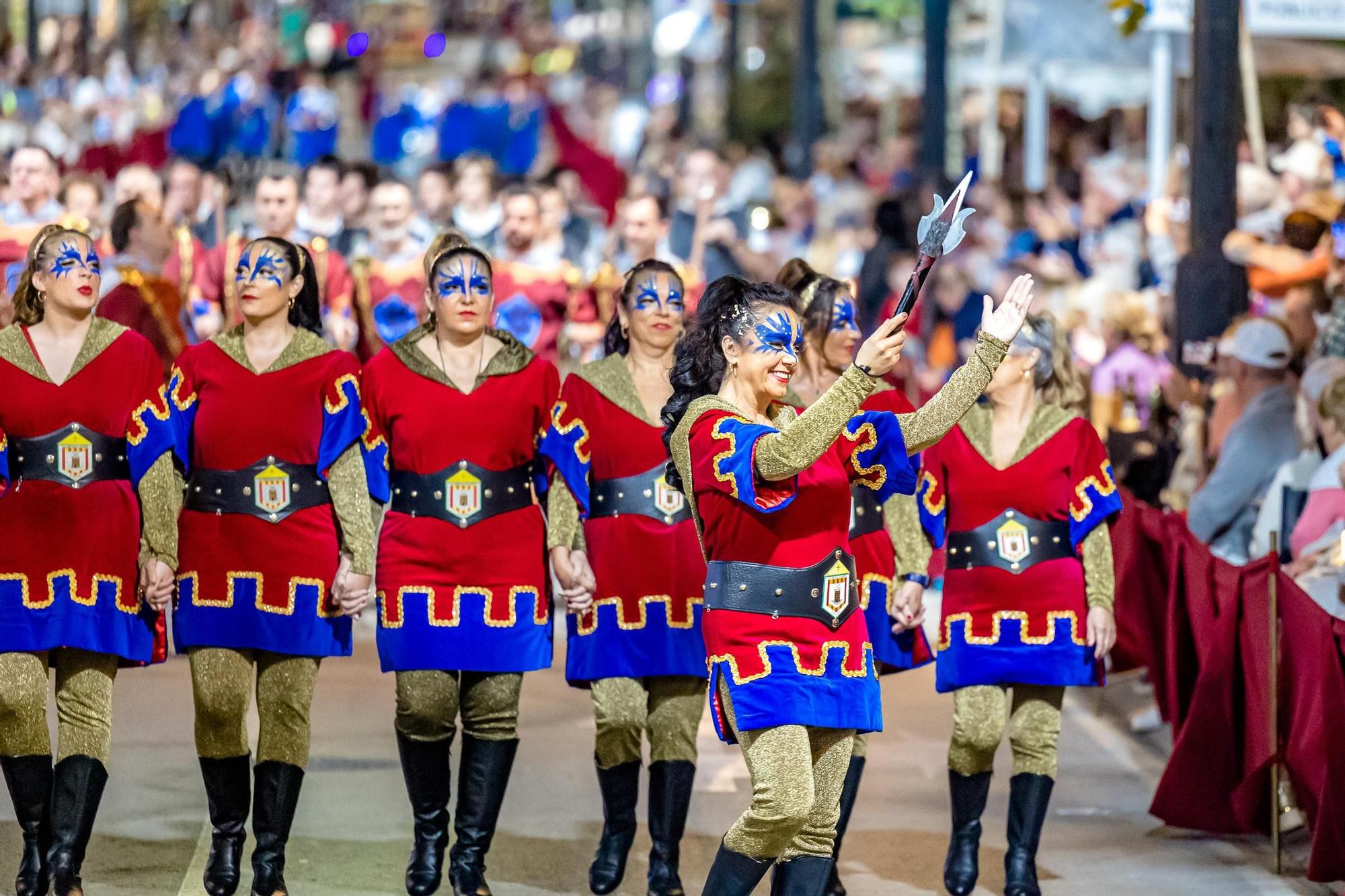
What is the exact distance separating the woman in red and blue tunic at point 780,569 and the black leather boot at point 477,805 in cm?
142

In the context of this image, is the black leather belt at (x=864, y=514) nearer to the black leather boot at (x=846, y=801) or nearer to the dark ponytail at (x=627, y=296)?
the black leather boot at (x=846, y=801)

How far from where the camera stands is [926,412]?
628 cm

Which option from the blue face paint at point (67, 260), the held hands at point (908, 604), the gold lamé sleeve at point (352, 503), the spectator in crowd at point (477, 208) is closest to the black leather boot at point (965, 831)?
the held hands at point (908, 604)

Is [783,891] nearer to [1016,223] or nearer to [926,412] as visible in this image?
[926,412]

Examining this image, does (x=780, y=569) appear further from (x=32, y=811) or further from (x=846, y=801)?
(x=32, y=811)

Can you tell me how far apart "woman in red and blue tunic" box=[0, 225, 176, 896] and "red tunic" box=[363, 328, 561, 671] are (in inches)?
27.0

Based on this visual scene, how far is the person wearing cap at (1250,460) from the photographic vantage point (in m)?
10.0

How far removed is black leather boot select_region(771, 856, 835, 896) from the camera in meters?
6.25

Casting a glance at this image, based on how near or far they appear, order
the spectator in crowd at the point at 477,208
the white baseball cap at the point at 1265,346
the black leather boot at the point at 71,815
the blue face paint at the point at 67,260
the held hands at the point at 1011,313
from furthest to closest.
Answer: the spectator in crowd at the point at 477,208 → the white baseball cap at the point at 1265,346 → the blue face paint at the point at 67,260 → the black leather boot at the point at 71,815 → the held hands at the point at 1011,313

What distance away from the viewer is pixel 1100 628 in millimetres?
7621

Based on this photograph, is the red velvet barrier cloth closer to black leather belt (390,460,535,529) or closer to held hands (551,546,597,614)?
held hands (551,546,597,614)

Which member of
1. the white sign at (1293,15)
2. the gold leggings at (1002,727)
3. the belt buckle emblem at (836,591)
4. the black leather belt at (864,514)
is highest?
the white sign at (1293,15)

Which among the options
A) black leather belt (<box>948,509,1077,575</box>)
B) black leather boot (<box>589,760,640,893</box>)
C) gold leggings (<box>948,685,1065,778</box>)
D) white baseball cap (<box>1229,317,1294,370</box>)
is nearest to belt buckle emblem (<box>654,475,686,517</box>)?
black leather boot (<box>589,760,640,893</box>)

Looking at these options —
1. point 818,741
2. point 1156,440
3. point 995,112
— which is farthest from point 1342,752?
point 995,112
